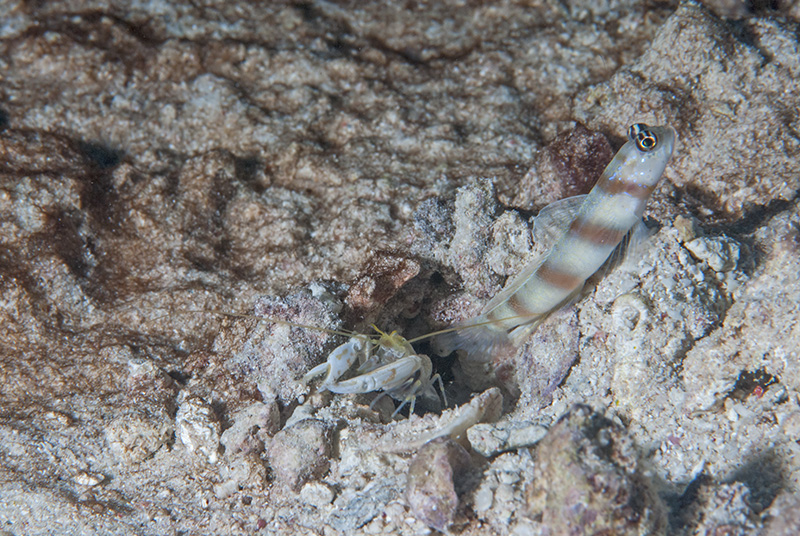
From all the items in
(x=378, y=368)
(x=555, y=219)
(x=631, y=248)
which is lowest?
(x=378, y=368)

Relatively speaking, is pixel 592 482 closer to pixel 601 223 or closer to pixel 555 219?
pixel 601 223

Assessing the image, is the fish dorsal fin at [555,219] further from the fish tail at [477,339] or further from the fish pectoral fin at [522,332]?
the fish tail at [477,339]

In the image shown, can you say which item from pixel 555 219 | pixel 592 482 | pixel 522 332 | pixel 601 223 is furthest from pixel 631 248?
pixel 592 482

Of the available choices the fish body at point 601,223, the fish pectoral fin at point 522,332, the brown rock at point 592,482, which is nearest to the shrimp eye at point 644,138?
the fish body at point 601,223

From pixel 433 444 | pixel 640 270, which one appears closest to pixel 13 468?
pixel 433 444

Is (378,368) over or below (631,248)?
below

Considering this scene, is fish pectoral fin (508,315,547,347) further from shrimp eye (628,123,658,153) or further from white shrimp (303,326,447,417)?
shrimp eye (628,123,658,153)
